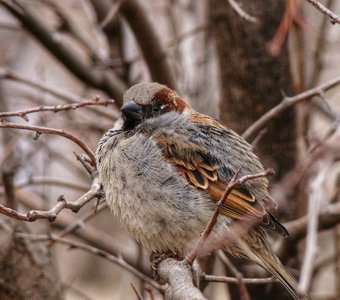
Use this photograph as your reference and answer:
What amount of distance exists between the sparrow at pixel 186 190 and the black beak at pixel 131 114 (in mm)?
140

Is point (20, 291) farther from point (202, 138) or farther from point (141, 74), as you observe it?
point (141, 74)

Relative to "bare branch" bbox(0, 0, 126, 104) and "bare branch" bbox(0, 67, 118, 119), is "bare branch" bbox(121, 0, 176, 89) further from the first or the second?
"bare branch" bbox(0, 67, 118, 119)

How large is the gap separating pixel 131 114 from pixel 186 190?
593mm

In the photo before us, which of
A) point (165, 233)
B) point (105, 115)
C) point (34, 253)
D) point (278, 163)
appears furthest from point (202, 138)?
point (105, 115)

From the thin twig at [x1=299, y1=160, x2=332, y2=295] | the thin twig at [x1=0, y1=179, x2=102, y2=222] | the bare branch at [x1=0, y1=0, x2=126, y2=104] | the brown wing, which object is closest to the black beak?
the brown wing

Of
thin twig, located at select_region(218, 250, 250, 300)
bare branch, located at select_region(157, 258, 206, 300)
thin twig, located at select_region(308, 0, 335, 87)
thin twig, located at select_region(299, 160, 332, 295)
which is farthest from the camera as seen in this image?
thin twig, located at select_region(308, 0, 335, 87)

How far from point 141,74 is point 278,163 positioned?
169 cm

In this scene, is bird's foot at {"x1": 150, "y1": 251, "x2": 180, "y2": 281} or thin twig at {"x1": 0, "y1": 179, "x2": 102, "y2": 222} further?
bird's foot at {"x1": 150, "y1": 251, "x2": 180, "y2": 281}

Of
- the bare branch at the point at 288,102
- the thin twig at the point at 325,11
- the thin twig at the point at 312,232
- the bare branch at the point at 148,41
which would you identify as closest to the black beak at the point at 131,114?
the bare branch at the point at 288,102

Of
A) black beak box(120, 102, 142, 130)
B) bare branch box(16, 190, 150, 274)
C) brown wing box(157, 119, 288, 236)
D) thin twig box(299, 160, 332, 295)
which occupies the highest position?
thin twig box(299, 160, 332, 295)

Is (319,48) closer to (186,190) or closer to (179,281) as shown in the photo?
(186,190)

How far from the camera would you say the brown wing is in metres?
3.78

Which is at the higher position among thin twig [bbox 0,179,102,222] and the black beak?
the black beak

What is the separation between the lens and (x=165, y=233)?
12.4 ft
